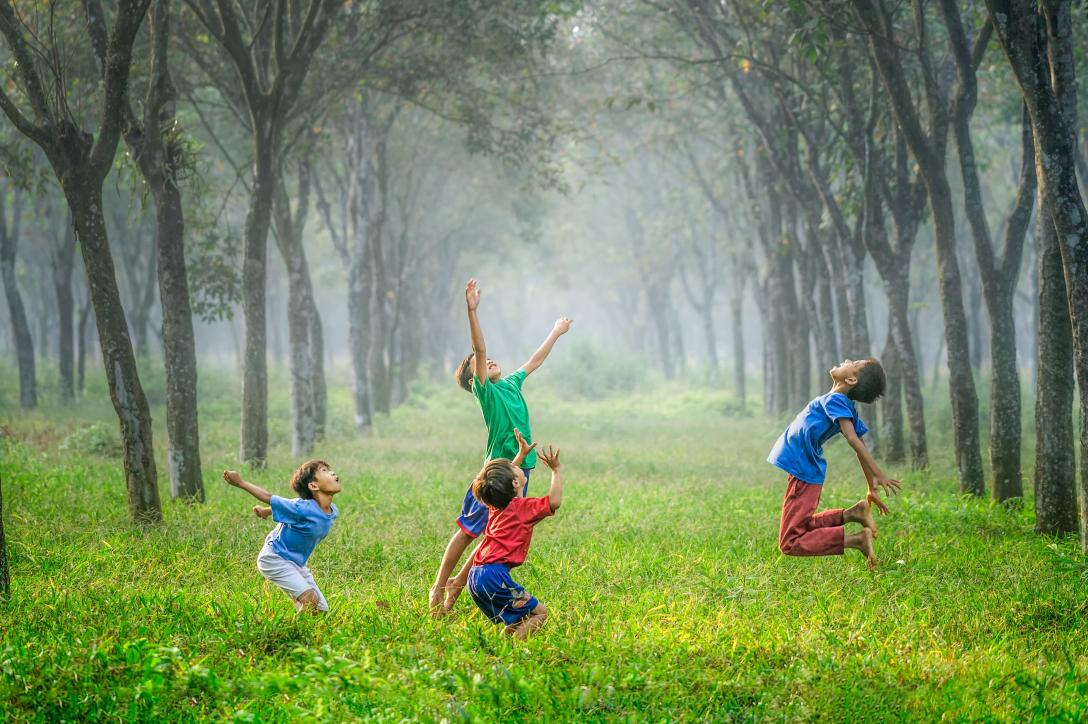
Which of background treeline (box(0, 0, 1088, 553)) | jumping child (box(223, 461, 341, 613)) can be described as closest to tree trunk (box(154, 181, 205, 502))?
background treeline (box(0, 0, 1088, 553))

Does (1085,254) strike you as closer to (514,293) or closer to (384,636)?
(384,636)

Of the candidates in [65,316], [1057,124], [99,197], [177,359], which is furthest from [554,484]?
[65,316]

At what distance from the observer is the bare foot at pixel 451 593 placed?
614 centimetres

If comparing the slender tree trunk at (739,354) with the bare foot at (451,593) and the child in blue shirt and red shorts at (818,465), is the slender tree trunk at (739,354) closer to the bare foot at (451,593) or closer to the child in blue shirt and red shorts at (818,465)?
the child in blue shirt and red shorts at (818,465)

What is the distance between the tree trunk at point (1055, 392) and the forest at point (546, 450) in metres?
0.03

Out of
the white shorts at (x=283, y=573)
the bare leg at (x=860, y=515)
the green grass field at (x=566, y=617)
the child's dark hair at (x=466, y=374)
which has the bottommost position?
the green grass field at (x=566, y=617)

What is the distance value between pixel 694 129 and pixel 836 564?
66.7ft

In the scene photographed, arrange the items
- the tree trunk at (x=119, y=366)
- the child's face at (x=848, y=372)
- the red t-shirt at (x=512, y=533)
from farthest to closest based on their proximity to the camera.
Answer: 1. the tree trunk at (x=119, y=366)
2. the child's face at (x=848, y=372)
3. the red t-shirt at (x=512, y=533)

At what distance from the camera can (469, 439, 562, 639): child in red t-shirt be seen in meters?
5.39

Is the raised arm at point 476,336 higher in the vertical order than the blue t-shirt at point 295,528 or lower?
higher

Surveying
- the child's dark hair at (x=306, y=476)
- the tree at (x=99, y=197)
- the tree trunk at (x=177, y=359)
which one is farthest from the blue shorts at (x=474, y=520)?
the tree trunk at (x=177, y=359)

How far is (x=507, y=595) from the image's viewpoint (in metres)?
5.40

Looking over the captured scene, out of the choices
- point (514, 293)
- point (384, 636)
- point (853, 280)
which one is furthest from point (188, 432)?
point (514, 293)

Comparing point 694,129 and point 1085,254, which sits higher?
point 694,129
